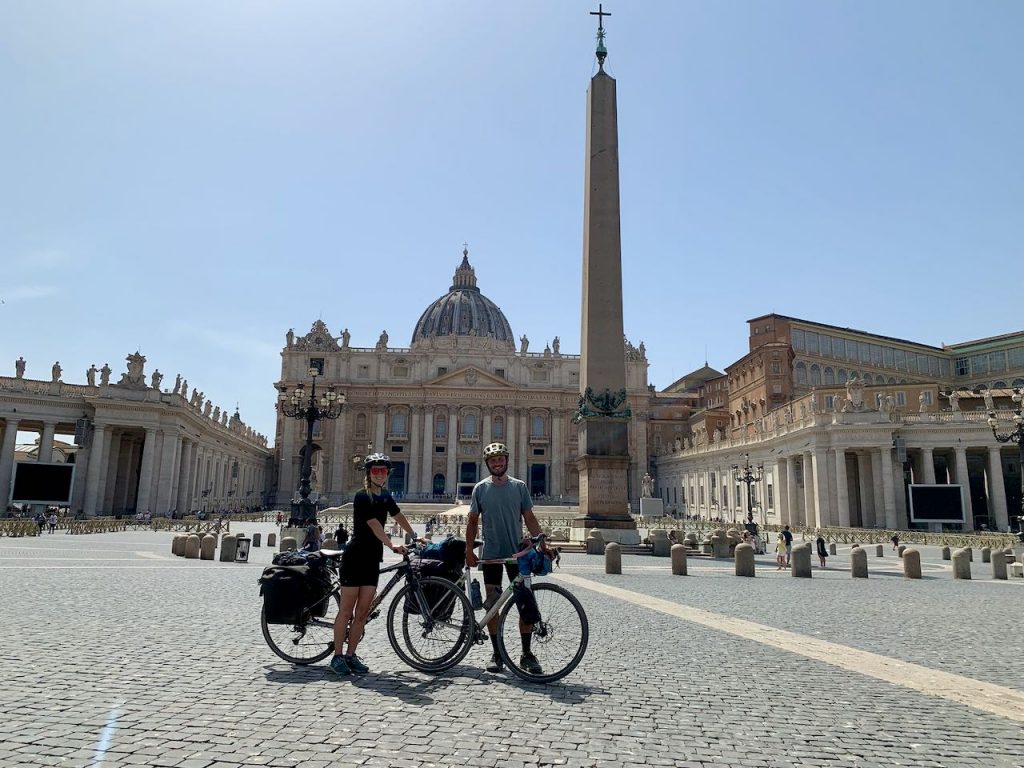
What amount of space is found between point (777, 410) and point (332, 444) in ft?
161

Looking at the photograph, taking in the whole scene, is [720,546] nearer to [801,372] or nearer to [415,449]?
[801,372]

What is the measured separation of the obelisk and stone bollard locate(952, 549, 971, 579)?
856 centimetres

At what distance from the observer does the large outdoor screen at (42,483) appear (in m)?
32.8

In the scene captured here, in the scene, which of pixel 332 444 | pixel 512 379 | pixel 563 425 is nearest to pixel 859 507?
pixel 563 425

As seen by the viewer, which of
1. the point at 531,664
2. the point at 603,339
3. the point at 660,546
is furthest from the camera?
the point at 660,546

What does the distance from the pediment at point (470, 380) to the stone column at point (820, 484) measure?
43198mm

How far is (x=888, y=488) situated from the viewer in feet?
132

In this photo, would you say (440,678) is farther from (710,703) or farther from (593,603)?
(593,603)

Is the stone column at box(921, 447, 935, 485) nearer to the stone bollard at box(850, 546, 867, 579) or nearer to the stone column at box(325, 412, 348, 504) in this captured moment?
the stone bollard at box(850, 546, 867, 579)

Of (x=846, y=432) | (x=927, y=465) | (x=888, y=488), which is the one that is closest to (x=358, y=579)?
(x=846, y=432)

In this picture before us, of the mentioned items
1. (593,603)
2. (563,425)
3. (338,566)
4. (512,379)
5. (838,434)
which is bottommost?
(593,603)

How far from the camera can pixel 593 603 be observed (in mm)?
10148

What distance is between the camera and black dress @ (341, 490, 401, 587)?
218 inches

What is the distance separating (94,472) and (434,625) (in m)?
43.9
